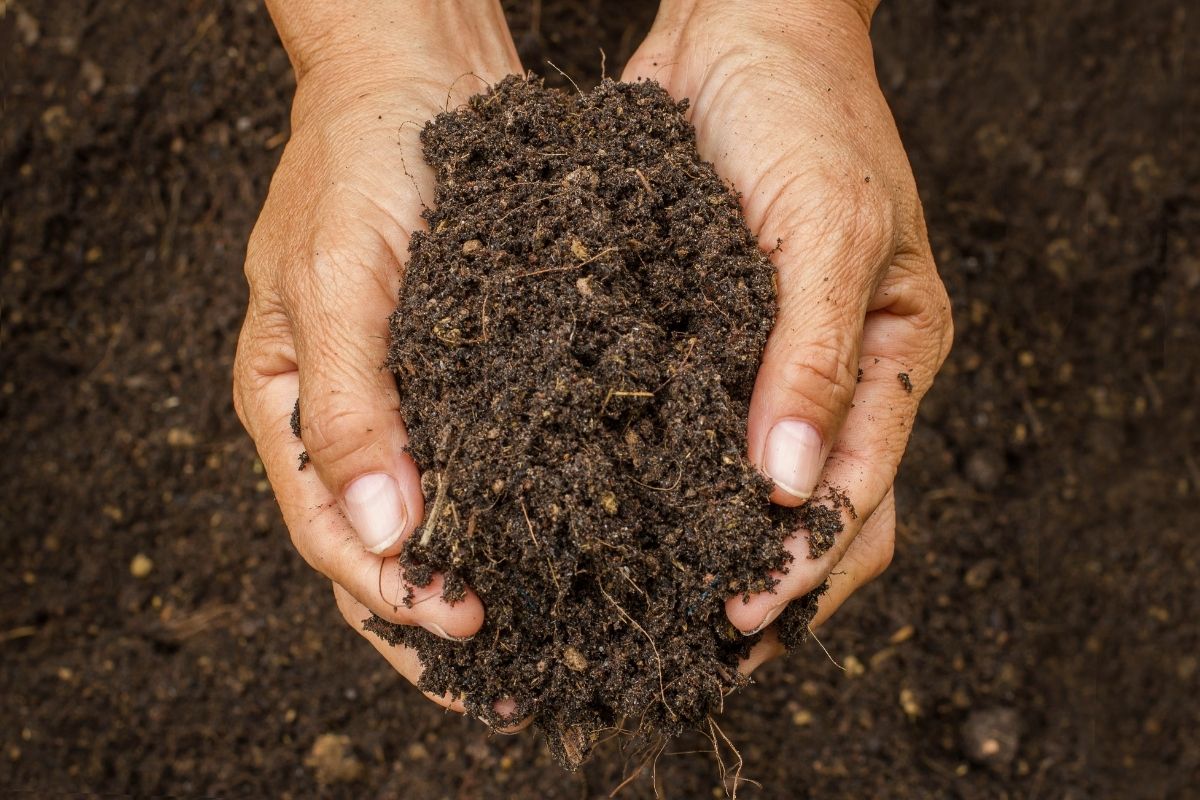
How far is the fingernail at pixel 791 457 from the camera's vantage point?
1.59m

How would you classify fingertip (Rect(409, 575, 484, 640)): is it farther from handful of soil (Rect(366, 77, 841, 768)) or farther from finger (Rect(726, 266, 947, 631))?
finger (Rect(726, 266, 947, 631))

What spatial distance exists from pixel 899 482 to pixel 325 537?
1.70m

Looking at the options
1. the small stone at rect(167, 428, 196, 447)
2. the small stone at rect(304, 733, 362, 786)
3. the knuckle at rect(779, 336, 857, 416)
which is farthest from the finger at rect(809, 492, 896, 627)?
the small stone at rect(167, 428, 196, 447)

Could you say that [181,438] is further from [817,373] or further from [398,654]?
[817,373]

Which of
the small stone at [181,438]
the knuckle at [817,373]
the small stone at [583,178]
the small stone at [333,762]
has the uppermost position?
the small stone at [583,178]

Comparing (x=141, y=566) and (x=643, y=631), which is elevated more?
(x=643, y=631)

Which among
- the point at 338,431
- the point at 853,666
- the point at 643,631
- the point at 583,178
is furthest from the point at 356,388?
the point at 853,666

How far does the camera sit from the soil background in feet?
8.42

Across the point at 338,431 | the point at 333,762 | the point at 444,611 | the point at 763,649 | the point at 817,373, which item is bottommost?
the point at 333,762

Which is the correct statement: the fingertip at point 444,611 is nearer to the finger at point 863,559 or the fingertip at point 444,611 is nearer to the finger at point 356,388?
the finger at point 356,388

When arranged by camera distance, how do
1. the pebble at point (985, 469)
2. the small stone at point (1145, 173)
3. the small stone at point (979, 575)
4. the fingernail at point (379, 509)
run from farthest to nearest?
the small stone at point (1145, 173), the pebble at point (985, 469), the small stone at point (979, 575), the fingernail at point (379, 509)

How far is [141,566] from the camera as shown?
109 inches

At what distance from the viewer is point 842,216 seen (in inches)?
67.2

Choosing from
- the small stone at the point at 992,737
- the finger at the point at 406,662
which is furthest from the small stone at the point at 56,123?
the small stone at the point at 992,737
